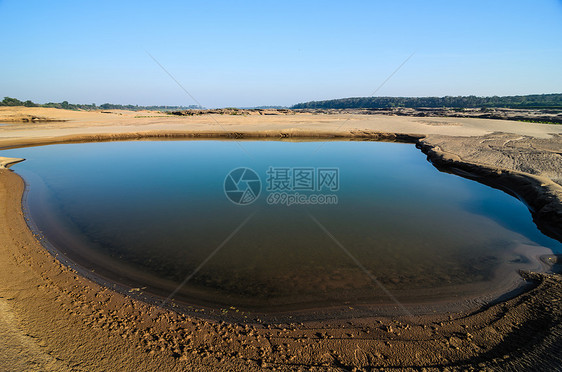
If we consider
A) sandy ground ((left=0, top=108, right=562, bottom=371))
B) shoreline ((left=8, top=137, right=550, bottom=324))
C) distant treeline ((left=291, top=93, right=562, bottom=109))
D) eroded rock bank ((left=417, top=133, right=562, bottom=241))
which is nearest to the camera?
sandy ground ((left=0, top=108, right=562, bottom=371))

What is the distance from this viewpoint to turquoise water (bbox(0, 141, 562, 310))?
4895 millimetres

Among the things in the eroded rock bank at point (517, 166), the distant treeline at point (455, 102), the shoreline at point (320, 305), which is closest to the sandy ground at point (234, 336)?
the shoreline at point (320, 305)

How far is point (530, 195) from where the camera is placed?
8.93m

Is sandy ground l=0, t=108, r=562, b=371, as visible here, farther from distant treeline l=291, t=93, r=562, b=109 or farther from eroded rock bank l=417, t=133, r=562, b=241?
distant treeline l=291, t=93, r=562, b=109

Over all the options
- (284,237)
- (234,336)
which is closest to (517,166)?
(284,237)

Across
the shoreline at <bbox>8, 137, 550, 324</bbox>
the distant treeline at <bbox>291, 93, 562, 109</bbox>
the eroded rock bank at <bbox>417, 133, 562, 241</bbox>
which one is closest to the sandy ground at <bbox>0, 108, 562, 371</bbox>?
the shoreline at <bbox>8, 137, 550, 324</bbox>

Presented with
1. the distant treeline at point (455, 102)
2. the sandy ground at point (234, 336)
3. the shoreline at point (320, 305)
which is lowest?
the shoreline at point (320, 305)

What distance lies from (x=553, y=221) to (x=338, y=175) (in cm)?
730

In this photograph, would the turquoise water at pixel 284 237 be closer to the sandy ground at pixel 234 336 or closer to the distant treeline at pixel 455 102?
the sandy ground at pixel 234 336

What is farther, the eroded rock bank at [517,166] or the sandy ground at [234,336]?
the eroded rock bank at [517,166]

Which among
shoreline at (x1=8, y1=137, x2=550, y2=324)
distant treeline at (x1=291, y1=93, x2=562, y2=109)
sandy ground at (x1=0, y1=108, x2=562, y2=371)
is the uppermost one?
distant treeline at (x1=291, y1=93, x2=562, y2=109)

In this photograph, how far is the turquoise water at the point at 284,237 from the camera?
4895 millimetres

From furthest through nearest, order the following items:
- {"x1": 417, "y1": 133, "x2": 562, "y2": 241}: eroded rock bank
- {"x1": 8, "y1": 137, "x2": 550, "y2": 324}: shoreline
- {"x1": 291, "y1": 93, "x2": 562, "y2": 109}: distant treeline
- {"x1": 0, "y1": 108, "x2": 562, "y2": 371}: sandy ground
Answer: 1. {"x1": 291, "y1": 93, "x2": 562, "y2": 109}: distant treeline
2. {"x1": 417, "y1": 133, "x2": 562, "y2": 241}: eroded rock bank
3. {"x1": 8, "y1": 137, "x2": 550, "y2": 324}: shoreline
4. {"x1": 0, "y1": 108, "x2": 562, "y2": 371}: sandy ground

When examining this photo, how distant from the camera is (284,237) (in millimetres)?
6621
